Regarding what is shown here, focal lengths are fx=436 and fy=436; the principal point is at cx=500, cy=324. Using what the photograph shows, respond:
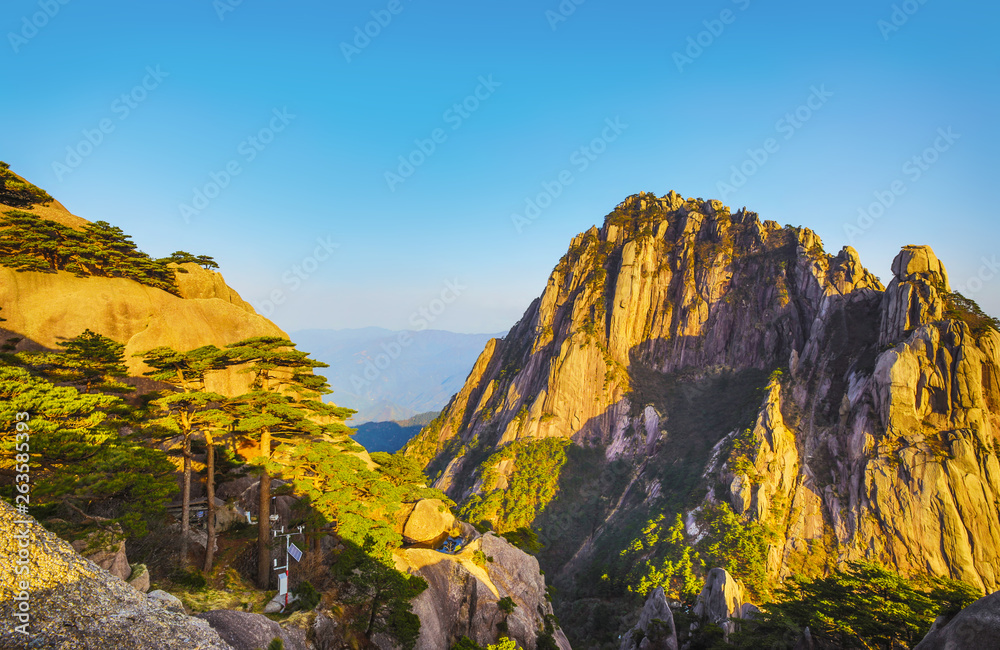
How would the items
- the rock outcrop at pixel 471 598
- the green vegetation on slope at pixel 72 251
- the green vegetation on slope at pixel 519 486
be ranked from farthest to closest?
the green vegetation on slope at pixel 519 486 < the green vegetation on slope at pixel 72 251 < the rock outcrop at pixel 471 598

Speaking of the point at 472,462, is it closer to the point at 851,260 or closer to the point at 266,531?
the point at 266,531

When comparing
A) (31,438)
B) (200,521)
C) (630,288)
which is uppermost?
(630,288)

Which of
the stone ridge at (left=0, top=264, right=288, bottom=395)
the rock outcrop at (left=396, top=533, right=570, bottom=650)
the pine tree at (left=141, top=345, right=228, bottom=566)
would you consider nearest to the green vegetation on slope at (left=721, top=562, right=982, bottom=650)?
the rock outcrop at (left=396, top=533, right=570, bottom=650)

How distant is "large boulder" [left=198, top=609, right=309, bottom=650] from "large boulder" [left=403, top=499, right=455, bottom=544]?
56.4 ft

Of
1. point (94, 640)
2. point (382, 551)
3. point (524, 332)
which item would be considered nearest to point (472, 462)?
point (524, 332)

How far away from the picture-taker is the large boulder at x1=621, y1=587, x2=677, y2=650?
37.1 m

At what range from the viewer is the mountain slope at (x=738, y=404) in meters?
53.8

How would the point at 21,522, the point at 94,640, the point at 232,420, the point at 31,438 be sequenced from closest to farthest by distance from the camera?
the point at 94,640 < the point at 21,522 < the point at 31,438 < the point at 232,420

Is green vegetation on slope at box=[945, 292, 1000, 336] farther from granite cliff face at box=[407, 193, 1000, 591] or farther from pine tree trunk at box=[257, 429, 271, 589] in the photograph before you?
Result: pine tree trunk at box=[257, 429, 271, 589]

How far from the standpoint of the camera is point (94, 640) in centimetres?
727

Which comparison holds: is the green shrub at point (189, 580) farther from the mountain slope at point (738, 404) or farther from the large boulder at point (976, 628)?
the mountain slope at point (738, 404)

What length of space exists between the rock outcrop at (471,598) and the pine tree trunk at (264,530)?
7367 mm

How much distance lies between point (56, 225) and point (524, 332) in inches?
4162

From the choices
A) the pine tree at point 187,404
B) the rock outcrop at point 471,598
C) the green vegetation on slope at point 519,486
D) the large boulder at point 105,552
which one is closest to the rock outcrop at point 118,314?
the pine tree at point 187,404
